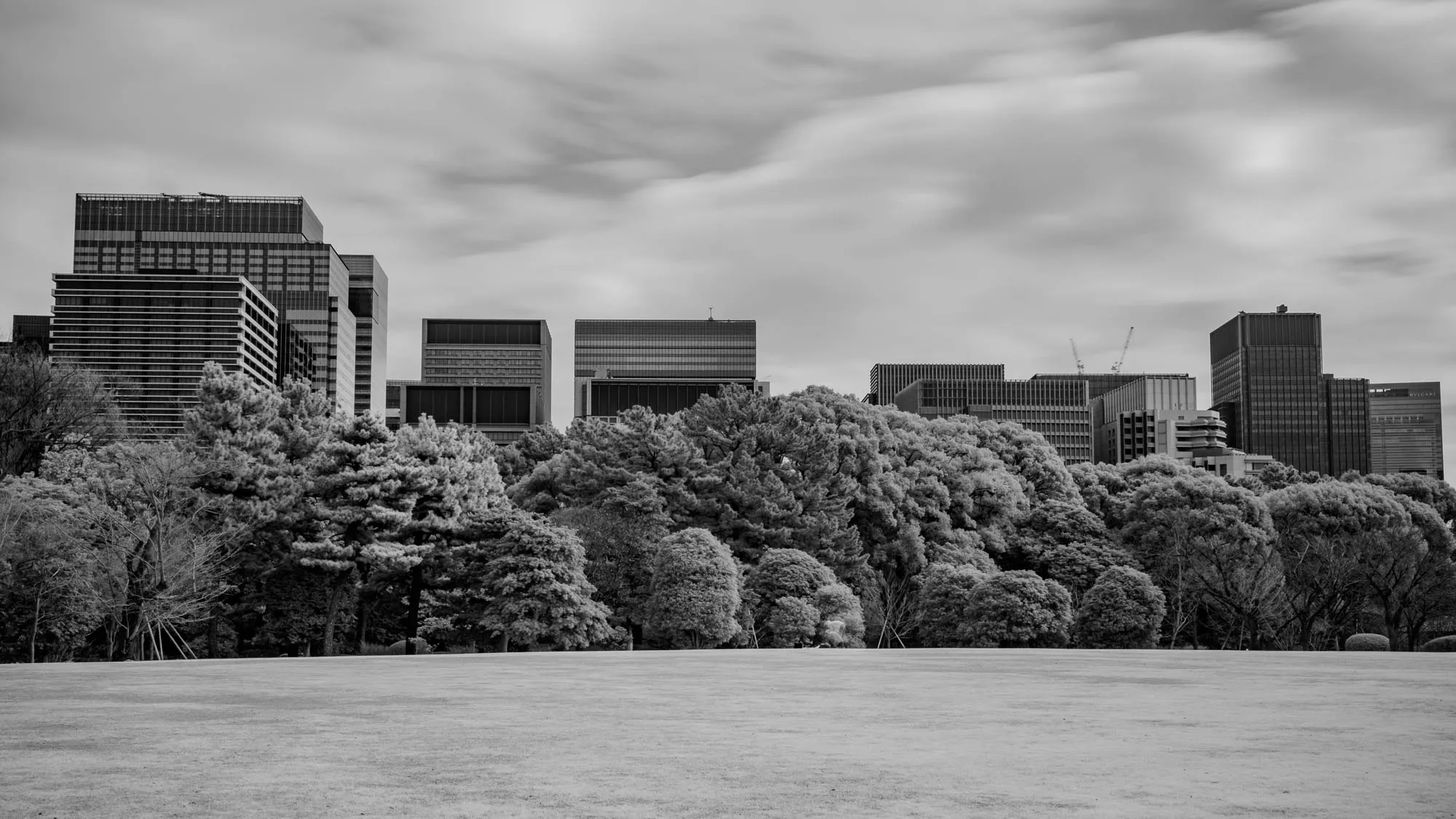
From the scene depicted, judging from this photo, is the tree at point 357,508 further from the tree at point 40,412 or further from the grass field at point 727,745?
the grass field at point 727,745

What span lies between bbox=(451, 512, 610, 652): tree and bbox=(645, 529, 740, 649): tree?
7.62ft

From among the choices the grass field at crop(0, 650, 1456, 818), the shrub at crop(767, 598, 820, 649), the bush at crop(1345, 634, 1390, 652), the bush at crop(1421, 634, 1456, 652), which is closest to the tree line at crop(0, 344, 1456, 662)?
the shrub at crop(767, 598, 820, 649)

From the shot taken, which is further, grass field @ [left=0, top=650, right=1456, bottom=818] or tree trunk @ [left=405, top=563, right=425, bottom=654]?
tree trunk @ [left=405, top=563, right=425, bottom=654]

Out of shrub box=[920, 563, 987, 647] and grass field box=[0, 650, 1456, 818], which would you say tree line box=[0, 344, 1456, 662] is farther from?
grass field box=[0, 650, 1456, 818]

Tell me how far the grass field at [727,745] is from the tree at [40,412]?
45398 mm

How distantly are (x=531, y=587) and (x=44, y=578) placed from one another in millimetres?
15503

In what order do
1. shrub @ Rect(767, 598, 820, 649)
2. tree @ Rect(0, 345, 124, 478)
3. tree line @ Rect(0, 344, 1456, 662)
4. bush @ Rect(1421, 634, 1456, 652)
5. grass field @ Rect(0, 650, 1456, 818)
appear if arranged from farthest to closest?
tree @ Rect(0, 345, 124, 478)
bush @ Rect(1421, 634, 1456, 652)
shrub @ Rect(767, 598, 820, 649)
tree line @ Rect(0, 344, 1456, 662)
grass field @ Rect(0, 650, 1456, 818)

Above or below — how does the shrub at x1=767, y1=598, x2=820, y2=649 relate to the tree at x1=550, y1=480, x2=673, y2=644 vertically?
below

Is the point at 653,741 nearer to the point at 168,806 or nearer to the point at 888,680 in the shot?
the point at 168,806

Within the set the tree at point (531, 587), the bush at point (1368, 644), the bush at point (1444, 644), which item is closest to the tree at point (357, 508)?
the tree at point (531, 587)

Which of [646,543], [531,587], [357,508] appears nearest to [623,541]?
[646,543]

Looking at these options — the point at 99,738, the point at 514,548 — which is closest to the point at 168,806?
the point at 99,738

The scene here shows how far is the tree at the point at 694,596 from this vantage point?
46031 mm

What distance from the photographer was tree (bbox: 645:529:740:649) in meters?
46.0
